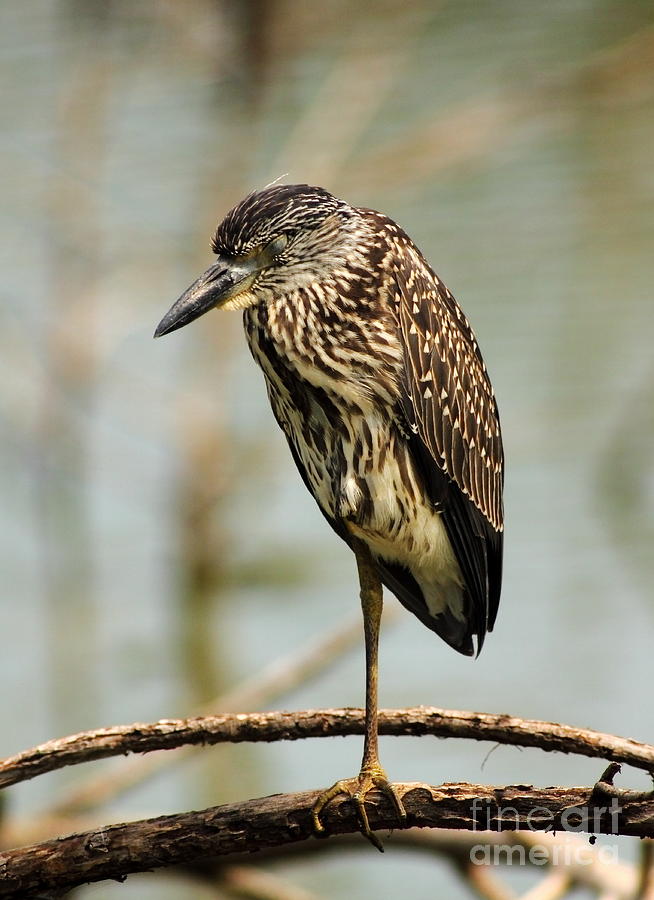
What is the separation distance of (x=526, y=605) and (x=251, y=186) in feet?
10.3

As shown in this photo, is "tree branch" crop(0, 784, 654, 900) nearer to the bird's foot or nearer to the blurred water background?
the bird's foot

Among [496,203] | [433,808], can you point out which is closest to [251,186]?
[496,203]

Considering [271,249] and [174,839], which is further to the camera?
[271,249]

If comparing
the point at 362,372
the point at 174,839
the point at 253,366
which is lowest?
the point at 174,839

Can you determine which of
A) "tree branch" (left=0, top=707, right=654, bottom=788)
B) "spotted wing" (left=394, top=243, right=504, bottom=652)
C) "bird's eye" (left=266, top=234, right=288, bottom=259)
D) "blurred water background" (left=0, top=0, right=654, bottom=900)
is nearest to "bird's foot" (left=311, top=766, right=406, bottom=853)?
"tree branch" (left=0, top=707, right=654, bottom=788)

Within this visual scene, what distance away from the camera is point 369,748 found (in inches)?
132

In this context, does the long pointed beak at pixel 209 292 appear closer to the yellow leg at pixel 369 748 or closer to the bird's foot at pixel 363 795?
the yellow leg at pixel 369 748

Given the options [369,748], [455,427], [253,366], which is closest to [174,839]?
[369,748]

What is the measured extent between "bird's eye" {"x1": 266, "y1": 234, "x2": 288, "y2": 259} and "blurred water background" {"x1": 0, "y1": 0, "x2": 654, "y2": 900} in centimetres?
396

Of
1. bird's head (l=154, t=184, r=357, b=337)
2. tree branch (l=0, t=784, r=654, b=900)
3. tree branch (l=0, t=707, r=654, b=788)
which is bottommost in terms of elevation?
tree branch (l=0, t=784, r=654, b=900)

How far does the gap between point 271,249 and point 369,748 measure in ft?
4.07

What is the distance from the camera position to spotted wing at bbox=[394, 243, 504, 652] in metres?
3.46

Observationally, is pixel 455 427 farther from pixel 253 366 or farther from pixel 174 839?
pixel 253 366

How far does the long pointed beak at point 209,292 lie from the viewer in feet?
10.7
